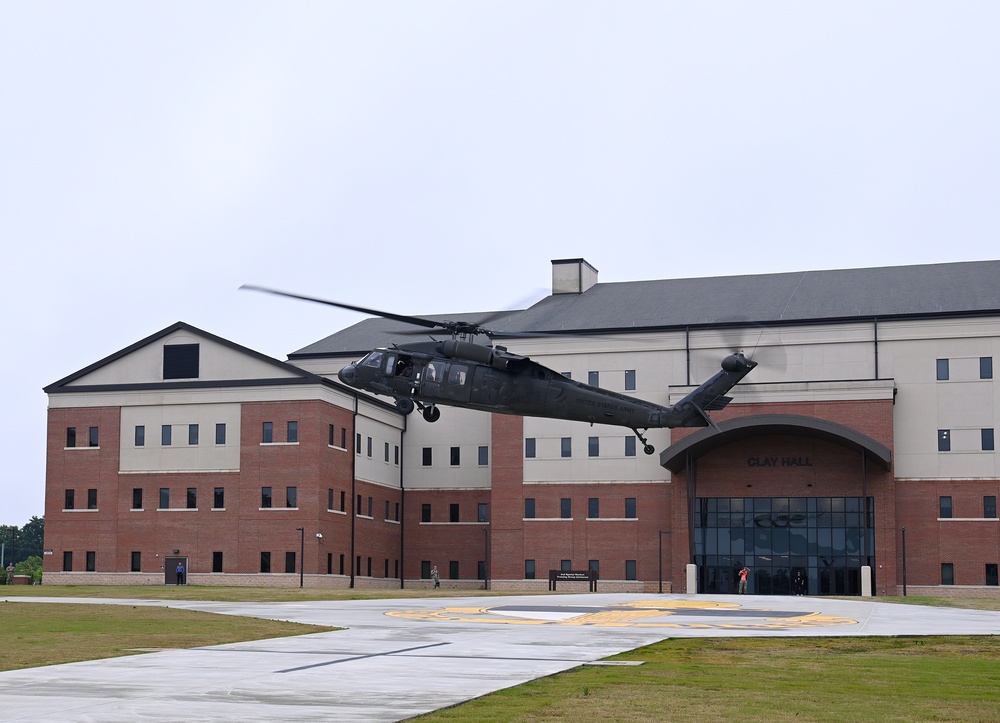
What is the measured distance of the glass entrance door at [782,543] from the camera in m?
75.1

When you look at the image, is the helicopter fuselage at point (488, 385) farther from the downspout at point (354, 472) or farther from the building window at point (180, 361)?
the downspout at point (354, 472)

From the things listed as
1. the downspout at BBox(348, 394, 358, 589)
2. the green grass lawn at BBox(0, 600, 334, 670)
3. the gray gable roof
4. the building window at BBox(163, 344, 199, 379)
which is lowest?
the green grass lawn at BBox(0, 600, 334, 670)

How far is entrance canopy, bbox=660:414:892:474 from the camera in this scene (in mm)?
72000

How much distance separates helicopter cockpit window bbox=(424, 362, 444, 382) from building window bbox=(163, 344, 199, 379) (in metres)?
46.0

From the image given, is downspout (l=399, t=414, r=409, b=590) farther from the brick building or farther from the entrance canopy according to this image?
the entrance canopy

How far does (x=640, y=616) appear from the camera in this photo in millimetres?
38000

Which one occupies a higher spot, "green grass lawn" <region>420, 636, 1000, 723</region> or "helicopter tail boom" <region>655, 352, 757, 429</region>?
"helicopter tail boom" <region>655, 352, 757, 429</region>

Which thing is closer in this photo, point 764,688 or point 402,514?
point 764,688

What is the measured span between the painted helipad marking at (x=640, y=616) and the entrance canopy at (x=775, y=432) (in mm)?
27974

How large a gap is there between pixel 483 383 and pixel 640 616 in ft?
29.1

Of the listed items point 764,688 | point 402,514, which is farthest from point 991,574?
point 764,688

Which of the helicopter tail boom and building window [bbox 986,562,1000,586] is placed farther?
building window [bbox 986,562,1000,586]

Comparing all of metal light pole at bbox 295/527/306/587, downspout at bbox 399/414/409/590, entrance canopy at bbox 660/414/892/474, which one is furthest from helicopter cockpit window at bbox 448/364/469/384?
downspout at bbox 399/414/409/590

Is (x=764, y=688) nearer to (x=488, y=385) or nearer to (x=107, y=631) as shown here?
(x=107, y=631)
